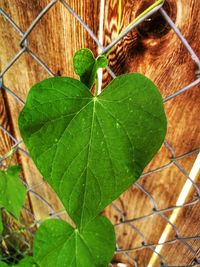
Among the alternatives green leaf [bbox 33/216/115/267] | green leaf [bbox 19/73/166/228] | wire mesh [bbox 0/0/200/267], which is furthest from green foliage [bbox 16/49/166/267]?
green leaf [bbox 33/216/115/267]

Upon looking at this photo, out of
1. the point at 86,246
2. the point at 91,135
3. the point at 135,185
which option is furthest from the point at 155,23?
the point at 86,246

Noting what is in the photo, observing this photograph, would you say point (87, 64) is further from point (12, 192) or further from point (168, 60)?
point (12, 192)

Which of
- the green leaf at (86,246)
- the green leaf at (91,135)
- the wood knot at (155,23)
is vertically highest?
the wood knot at (155,23)

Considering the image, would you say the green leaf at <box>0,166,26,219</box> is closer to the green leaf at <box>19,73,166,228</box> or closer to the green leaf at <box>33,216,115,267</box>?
the green leaf at <box>33,216,115,267</box>

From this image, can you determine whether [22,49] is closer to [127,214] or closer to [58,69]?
[58,69]

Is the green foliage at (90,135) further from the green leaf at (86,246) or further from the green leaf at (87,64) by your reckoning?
the green leaf at (86,246)

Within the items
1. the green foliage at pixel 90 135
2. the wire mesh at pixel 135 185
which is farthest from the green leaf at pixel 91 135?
the wire mesh at pixel 135 185
